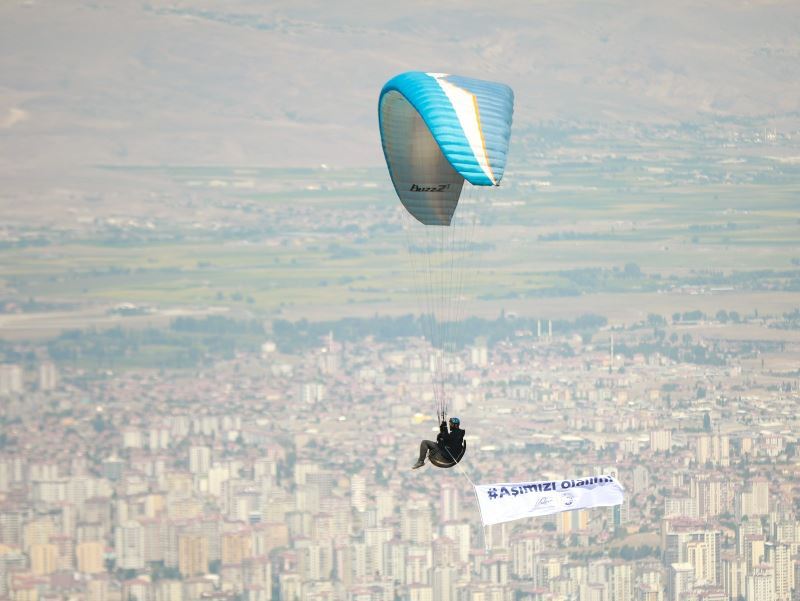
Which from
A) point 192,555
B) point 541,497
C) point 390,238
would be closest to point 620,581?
point 192,555

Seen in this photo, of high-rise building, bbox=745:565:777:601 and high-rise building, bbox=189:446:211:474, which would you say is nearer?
high-rise building, bbox=745:565:777:601

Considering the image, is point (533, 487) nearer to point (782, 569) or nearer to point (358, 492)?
point (782, 569)

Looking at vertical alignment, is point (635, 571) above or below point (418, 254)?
below

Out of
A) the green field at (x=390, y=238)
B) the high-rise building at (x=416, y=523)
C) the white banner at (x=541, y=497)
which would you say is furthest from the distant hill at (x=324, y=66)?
the white banner at (x=541, y=497)

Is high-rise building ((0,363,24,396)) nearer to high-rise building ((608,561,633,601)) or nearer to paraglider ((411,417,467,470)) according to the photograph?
high-rise building ((608,561,633,601))

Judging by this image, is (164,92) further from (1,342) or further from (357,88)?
(1,342)

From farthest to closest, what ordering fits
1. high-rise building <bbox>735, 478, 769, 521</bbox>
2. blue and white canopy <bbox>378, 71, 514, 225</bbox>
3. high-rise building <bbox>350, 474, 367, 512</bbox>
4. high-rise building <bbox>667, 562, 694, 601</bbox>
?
high-rise building <bbox>350, 474, 367, 512</bbox> < high-rise building <bbox>735, 478, 769, 521</bbox> < high-rise building <bbox>667, 562, 694, 601</bbox> < blue and white canopy <bbox>378, 71, 514, 225</bbox>

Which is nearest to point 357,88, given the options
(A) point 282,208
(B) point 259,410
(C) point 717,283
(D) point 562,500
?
(A) point 282,208

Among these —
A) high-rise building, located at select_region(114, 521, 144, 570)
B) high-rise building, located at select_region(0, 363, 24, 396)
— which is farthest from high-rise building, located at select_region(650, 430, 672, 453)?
high-rise building, located at select_region(0, 363, 24, 396)
